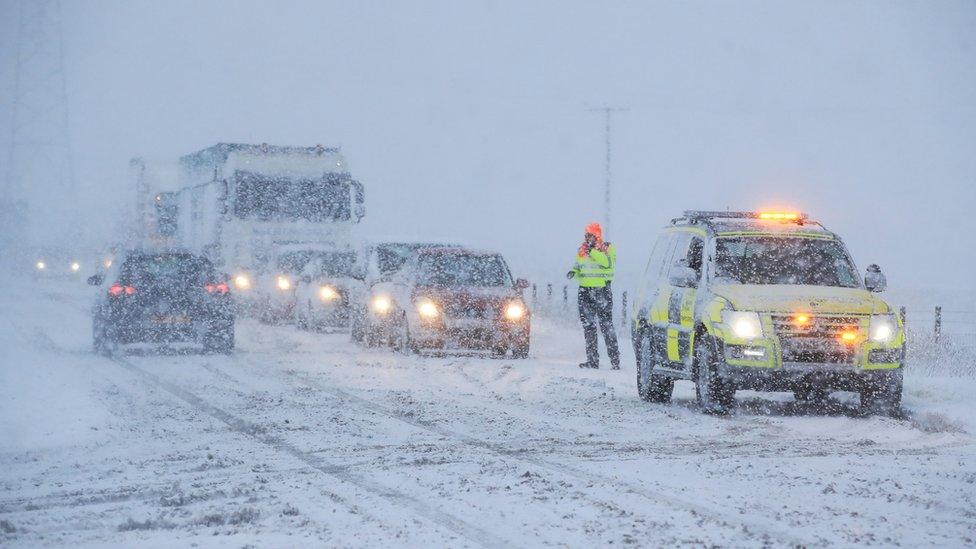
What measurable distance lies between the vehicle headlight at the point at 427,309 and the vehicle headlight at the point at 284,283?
31.3ft

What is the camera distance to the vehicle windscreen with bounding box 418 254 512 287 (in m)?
23.1

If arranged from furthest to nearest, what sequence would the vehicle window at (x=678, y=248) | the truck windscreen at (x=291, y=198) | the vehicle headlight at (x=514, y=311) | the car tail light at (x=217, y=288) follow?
the truck windscreen at (x=291, y=198) → the car tail light at (x=217, y=288) → the vehicle headlight at (x=514, y=311) → the vehicle window at (x=678, y=248)

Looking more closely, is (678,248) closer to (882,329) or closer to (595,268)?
(882,329)

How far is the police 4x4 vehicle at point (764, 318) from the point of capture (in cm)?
1357

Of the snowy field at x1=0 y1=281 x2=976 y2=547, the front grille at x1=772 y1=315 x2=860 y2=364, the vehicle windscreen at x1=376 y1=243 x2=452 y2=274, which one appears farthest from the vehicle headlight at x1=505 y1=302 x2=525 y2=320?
the front grille at x1=772 y1=315 x2=860 y2=364

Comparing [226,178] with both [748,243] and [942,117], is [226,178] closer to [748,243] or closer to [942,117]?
[748,243]

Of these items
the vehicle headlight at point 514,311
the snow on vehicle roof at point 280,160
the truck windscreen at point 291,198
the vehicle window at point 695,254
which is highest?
the snow on vehicle roof at point 280,160

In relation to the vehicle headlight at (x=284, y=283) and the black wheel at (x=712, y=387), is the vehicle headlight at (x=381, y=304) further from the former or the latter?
the black wheel at (x=712, y=387)

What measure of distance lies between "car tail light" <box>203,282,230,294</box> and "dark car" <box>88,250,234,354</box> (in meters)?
0.02

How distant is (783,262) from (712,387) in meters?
1.67

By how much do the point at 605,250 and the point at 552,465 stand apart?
10.9 meters

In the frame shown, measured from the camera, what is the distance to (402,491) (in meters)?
9.19

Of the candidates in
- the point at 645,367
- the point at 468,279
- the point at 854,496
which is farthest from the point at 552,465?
the point at 468,279

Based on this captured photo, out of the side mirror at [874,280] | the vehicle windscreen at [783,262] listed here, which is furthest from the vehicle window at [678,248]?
the side mirror at [874,280]
